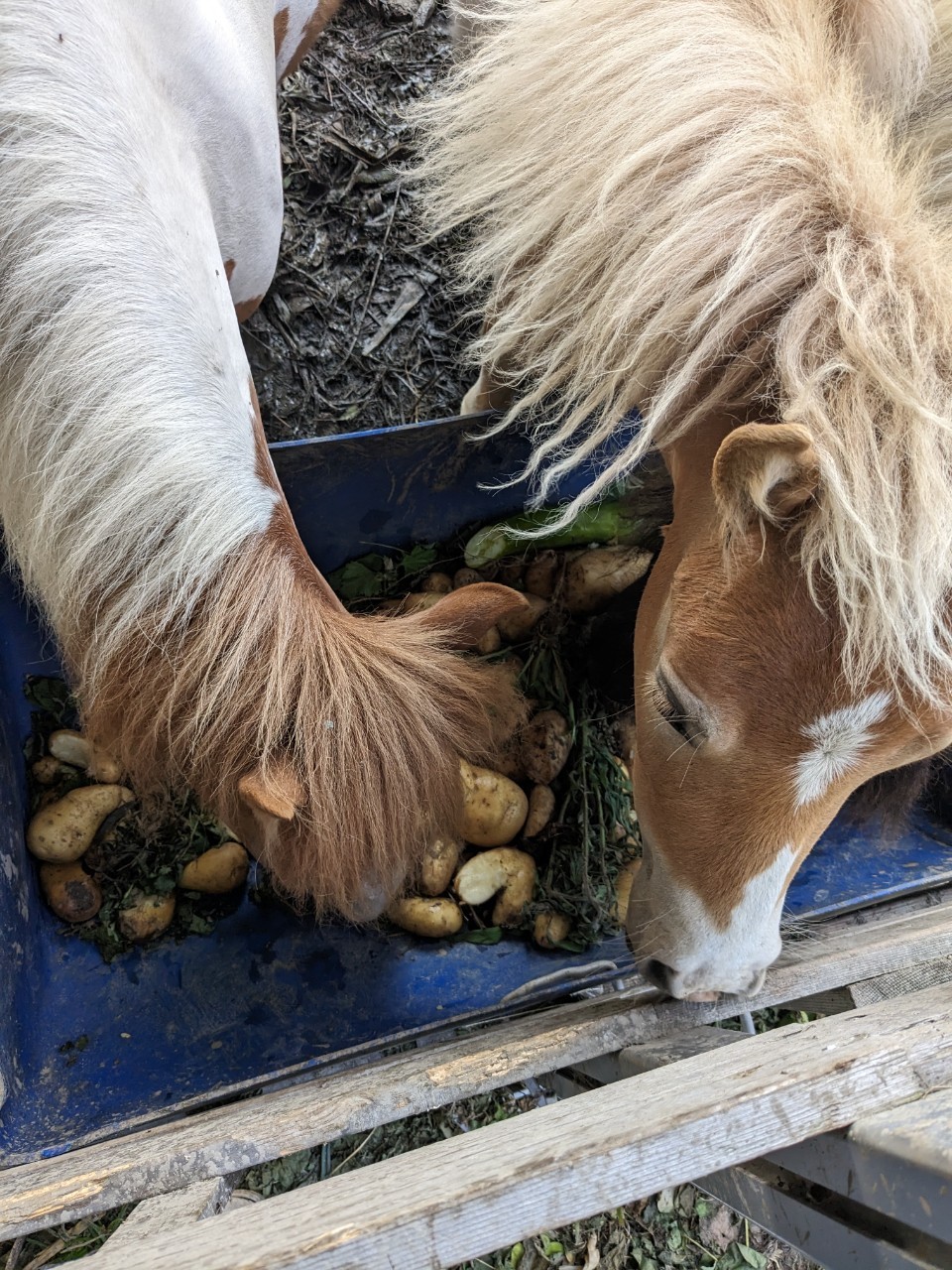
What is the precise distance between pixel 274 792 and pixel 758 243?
31.1 inches

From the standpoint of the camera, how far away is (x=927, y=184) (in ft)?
3.08

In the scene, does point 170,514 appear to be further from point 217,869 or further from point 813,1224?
point 813,1224

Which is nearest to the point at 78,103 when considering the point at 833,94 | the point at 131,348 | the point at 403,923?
the point at 131,348

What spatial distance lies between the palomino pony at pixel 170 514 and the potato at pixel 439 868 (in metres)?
0.37

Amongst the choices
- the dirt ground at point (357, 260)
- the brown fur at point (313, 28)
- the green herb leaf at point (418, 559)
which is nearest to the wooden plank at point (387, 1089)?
the green herb leaf at point (418, 559)

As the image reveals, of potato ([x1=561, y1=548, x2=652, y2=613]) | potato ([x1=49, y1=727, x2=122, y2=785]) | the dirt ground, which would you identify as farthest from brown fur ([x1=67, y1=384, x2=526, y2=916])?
the dirt ground

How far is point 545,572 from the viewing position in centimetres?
168

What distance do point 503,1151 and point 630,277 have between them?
896mm

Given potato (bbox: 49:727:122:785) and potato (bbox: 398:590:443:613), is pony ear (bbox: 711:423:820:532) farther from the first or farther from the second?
potato (bbox: 49:727:122:785)

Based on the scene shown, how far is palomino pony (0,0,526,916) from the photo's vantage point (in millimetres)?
844

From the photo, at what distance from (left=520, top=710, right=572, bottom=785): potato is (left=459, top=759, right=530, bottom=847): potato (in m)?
0.07

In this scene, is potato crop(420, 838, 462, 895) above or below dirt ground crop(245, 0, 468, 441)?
below

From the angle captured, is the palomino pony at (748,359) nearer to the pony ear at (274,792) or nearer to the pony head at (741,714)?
the pony head at (741,714)

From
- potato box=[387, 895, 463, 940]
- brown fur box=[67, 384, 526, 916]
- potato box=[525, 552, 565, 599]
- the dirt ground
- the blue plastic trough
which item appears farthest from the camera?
the dirt ground
